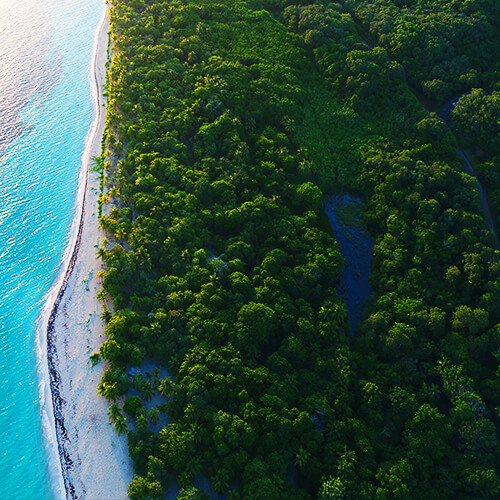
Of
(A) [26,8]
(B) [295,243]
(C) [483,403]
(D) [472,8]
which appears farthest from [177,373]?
(A) [26,8]

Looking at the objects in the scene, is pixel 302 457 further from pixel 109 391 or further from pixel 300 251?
pixel 300 251

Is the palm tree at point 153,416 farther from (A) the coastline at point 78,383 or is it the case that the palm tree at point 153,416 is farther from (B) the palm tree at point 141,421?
(A) the coastline at point 78,383

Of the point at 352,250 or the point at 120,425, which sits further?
the point at 352,250

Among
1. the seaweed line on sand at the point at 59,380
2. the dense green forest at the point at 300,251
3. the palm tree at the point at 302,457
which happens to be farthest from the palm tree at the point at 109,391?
the palm tree at the point at 302,457

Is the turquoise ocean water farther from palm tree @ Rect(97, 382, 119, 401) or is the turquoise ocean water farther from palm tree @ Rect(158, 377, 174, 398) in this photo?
palm tree @ Rect(158, 377, 174, 398)

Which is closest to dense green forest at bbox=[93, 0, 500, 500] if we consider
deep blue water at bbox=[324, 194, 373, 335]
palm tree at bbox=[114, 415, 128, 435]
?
palm tree at bbox=[114, 415, 128, 435]

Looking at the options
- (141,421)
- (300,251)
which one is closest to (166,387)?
(141,421)

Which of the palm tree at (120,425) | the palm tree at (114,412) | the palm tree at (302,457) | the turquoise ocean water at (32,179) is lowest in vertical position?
the palm tree at (302,457)
